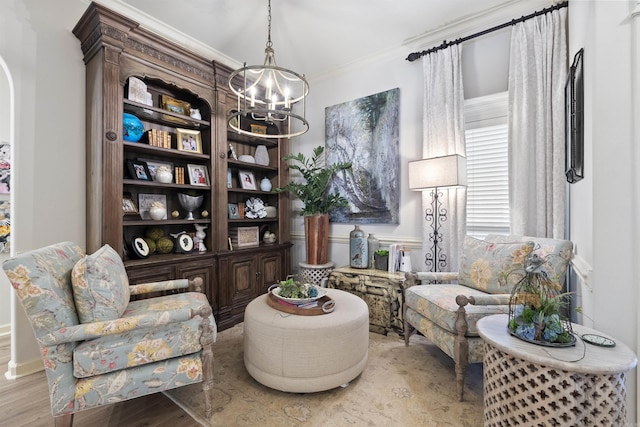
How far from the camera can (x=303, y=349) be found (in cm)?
183

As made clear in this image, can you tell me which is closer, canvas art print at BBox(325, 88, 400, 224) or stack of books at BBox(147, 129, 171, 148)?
stack of books at BBox(147, 129, 171, 148)

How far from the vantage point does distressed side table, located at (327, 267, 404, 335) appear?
2.80m

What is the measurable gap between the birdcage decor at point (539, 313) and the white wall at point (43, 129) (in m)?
3.17

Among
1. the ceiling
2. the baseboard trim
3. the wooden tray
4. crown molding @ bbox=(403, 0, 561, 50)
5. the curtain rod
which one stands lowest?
the baseboard trim

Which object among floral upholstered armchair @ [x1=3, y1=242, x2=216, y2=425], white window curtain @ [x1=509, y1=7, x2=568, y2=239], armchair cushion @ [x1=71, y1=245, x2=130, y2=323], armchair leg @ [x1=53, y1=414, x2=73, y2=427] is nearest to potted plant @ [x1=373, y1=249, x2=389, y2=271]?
white window curtain @ [x1=509, y1=7, x2=568, y2=239]

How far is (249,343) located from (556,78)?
10.2 feet

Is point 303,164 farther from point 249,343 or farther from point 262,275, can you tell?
point 249,343

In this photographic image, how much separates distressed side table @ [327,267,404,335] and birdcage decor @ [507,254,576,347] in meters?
1.36

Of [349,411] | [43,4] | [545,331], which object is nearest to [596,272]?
[545,331]

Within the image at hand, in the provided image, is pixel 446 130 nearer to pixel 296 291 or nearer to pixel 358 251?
pixel 358 251

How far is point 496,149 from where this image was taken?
2824mm

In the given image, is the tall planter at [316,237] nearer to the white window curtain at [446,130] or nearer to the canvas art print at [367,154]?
the canvas art print at [367,154]

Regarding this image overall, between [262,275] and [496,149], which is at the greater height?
[496,149]

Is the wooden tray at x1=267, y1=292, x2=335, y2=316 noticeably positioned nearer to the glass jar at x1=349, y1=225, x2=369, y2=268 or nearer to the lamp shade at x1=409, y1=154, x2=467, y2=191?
the glass jar at x1=349, y1=225, x2=369, y2=268
